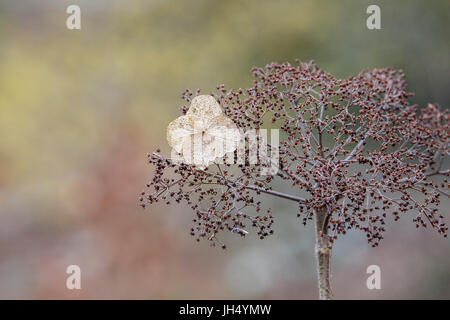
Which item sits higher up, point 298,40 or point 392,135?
point 298,40

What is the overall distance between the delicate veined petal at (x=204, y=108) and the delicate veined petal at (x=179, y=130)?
22 mm

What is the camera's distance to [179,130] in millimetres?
1117

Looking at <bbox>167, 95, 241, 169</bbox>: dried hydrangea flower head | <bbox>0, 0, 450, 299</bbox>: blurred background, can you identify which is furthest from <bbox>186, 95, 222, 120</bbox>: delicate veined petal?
<bbox>0, 0, 450, 299</bbox>: blurred background

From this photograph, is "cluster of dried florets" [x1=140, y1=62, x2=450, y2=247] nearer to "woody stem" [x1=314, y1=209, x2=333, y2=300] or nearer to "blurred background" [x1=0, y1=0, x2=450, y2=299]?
"woody stem" [x1=314, y1=209, x2=333, y2=300]

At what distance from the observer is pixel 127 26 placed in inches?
165

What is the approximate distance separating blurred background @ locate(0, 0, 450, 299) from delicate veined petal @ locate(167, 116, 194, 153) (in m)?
2.55

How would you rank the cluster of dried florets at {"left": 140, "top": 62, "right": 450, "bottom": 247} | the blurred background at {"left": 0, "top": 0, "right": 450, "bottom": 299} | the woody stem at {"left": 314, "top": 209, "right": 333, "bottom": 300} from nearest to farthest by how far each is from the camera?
1. the cluster of dried florets at {"left": 140, "top": 62, "right": 450, "bottom": 247}
2. the woody stem at {"left": 314, "top": 209, "right": 333, "bottom": 300}
3. the blurred background at {"left": 0, "top": 0, "right": 450, "bottom": 299}

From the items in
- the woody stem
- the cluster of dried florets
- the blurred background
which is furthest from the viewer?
the blurred background

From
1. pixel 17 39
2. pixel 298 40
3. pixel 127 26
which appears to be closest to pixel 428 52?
pixel 298 40

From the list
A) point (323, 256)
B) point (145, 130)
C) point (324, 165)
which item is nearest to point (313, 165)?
point (324, 165)

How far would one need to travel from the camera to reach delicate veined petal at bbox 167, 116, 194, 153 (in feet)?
3.66

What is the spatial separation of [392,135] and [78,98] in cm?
337

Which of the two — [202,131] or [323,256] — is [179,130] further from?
[323,256]
